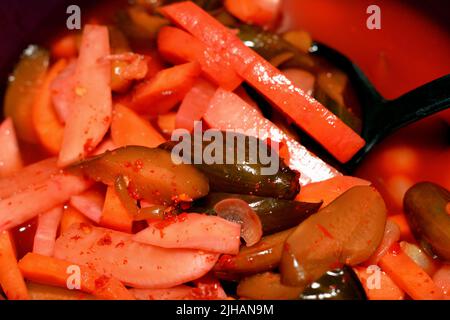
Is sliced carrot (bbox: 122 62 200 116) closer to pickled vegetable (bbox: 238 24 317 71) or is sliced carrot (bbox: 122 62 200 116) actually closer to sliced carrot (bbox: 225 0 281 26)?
pickled vegetable (bbox: 238 24 317 71)

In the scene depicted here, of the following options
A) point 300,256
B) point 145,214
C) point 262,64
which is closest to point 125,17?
point 262,64

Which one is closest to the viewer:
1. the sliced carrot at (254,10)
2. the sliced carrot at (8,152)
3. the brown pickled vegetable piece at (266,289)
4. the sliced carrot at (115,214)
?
the brown pickled vegetable piece at (266,289)

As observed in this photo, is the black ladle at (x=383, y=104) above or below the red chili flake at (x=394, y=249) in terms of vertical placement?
above

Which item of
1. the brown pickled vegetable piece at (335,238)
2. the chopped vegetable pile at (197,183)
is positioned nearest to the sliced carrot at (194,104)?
the chopped vegetable pile at (197,183)

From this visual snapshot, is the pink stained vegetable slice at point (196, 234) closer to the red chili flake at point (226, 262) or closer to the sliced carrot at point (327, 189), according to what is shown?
the red chili flake at point (226, 262)

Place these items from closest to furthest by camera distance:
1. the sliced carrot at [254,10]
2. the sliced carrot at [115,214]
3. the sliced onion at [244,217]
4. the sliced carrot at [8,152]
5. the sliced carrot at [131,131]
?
the sliced onion at [244,217]
the sliced carrot at [115,214]
the sliced carrot at [131,131]
the sliced carrot at [8,152]
the sliced carrot at [254,10]

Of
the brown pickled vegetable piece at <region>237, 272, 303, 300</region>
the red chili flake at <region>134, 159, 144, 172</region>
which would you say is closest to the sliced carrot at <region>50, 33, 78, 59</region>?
the red chili flake at <region>134, 159, 144, 172</region>
